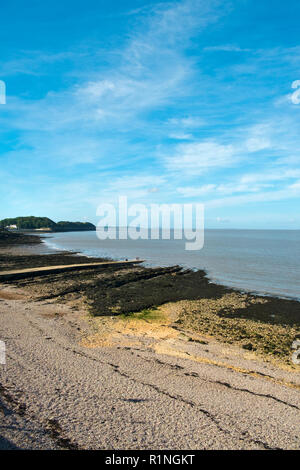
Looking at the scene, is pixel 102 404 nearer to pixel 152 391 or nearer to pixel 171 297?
pixel 152 391

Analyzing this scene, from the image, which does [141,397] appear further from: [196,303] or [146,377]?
[196,303]

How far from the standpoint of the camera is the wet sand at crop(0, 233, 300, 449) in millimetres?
Result: 7719

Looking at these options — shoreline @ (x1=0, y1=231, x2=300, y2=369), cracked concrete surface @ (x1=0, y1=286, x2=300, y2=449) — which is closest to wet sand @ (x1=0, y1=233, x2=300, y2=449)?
cracked concrete surface @ (x1=0, y1=286, x2=300, y2=449)

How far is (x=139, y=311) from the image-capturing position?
21344 mm

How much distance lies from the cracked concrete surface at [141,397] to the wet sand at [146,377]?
36mm

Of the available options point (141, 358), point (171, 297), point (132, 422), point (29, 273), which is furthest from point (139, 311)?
point (29, 273)

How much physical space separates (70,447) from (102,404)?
6.13 ft

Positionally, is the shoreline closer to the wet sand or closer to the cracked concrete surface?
the wet sand

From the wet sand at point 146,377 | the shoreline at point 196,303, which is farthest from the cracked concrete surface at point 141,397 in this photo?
the shoreline at point 196,303

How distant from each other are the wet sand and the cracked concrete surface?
0.04 m

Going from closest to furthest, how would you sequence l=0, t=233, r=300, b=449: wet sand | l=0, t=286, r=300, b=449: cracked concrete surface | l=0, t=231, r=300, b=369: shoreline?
l=0, t=286, r=300, b=449: cracked concrete surface
l=0, t=233, r=300, b=449: wet sand
l=0, t=231, r=300, b=369: shoreline

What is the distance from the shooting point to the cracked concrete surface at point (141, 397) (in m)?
7.57

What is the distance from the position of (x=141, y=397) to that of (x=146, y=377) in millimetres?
1408

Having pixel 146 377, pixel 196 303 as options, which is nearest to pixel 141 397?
pixel 146 377
